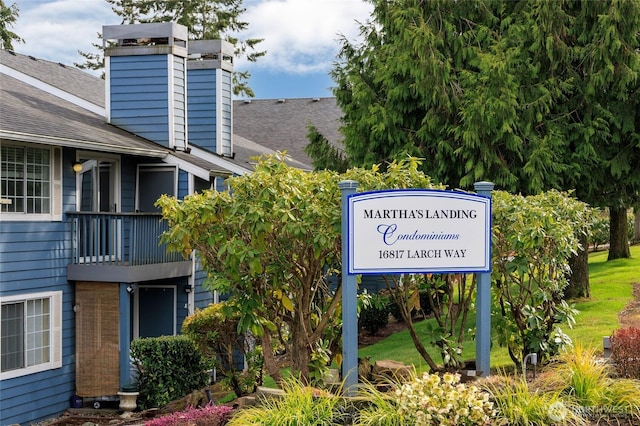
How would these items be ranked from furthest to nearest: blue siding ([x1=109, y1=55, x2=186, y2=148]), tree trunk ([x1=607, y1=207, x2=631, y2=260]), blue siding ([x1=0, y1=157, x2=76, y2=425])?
1. tree trunk ([x1=607, y1=207, x2=631, y2=260])
2. blue siding ([x1=109, y1=55, x2=186, y2=148])
3. blue siding ([x1=0, y1=157, x2=76, y2=425])

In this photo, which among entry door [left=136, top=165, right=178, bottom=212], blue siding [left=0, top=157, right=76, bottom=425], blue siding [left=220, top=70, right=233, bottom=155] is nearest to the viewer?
blue siding [left=0, top=157, right=76, bottom=425]

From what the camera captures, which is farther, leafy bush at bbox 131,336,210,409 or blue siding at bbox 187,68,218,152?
blue siding at bbox 187,68,218,152

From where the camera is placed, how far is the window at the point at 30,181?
13.0m

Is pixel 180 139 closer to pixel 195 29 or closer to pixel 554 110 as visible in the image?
pixel 554 110

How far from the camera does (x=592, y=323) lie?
13688 millimetres

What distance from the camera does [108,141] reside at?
583 inches

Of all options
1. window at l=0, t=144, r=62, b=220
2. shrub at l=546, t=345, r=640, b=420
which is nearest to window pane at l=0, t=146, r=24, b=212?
window at l=0, t=144, r=62, b=220

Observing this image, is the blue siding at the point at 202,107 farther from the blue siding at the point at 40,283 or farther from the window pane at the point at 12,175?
the window pane at the point at 12,175

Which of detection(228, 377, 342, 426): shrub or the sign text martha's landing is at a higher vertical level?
the sign text martha's landing

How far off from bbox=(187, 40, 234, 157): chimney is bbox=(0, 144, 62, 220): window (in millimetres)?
5797

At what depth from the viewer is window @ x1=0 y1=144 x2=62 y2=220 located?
13008 millimetres

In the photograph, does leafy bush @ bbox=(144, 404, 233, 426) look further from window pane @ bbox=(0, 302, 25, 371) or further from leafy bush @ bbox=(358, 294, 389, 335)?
leafy bush @ bbox=(358, 294, 389, 335)

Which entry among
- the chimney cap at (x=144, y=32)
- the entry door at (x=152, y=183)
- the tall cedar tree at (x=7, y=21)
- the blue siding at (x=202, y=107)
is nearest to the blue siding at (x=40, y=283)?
the entry door at (x=152, y=183)

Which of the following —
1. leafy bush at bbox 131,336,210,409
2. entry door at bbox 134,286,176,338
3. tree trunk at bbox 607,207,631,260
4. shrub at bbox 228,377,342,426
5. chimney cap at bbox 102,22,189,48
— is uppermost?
chimney cap at bbox 102,22,189,48
